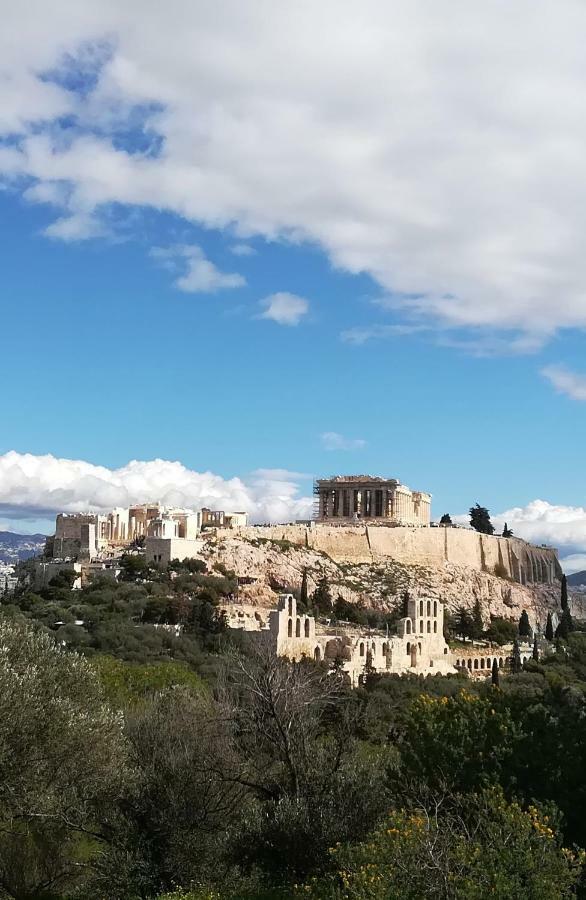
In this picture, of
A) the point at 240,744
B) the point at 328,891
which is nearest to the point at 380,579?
the point at 240,744

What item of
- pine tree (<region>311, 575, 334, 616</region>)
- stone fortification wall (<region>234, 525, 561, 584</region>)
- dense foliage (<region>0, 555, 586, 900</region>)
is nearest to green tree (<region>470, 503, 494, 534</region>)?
stone fortification wall (<region>234, 525, 561, 584</region>)

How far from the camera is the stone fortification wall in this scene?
83000 millimetres

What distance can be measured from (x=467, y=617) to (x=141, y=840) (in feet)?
175

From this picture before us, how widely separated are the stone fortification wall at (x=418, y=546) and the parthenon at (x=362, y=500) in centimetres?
473

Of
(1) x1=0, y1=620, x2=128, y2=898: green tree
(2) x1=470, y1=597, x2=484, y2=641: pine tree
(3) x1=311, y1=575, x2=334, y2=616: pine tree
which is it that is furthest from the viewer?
(2) x1=470, y1=597, x2=484, y2=641: pine tree

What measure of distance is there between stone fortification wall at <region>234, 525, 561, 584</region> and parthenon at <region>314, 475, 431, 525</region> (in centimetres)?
473

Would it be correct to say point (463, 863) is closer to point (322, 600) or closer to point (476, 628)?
point (322, 600)

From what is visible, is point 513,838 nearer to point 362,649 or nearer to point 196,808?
point 196,808

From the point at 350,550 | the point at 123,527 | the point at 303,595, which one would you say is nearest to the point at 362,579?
the point at 350,550

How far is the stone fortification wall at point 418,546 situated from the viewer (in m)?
83.0

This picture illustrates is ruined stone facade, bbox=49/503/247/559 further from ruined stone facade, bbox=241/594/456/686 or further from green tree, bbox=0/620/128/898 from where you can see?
green tree, bbox=0/620/128/898

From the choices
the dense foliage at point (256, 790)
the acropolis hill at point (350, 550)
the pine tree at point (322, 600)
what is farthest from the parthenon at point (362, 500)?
the dense foliage at point (256, 790)

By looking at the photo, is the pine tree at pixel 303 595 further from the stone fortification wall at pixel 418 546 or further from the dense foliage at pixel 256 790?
the dense foliage at pixel 256 790

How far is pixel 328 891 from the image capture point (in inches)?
496
